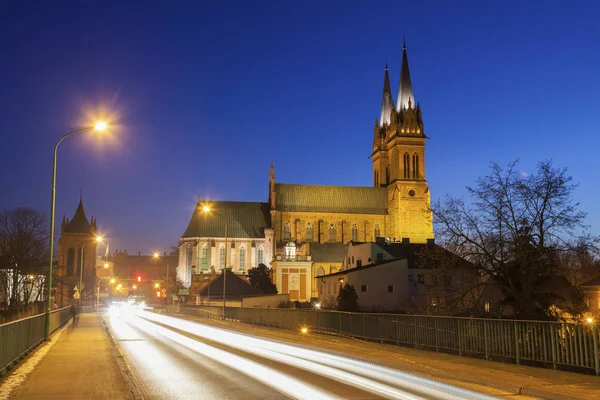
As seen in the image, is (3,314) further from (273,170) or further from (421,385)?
(273,170)

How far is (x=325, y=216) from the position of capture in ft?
376

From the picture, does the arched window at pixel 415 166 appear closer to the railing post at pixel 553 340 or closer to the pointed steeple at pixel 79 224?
the pointed steeple at pixel 79 224

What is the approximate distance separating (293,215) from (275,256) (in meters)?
13.3

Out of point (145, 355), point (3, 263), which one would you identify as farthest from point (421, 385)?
point (3, 263)

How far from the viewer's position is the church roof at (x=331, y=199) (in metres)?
115

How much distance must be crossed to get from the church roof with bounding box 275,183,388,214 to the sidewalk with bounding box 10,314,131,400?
93974mm

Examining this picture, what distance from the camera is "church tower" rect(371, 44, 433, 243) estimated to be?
110438 millimetres

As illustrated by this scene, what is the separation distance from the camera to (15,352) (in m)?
16.8

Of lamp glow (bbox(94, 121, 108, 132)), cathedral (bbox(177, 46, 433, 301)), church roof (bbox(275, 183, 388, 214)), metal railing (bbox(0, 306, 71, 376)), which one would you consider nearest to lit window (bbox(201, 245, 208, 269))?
cathedral (bbox(177, 46, 433, 301))

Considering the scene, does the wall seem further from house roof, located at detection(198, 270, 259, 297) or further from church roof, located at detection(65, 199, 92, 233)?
church roof, located at detection(65, 199, 92, 233)

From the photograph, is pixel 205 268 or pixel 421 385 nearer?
pixel 421 385

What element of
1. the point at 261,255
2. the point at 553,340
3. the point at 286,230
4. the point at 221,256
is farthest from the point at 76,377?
the point at 286,230

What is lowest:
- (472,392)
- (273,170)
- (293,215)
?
(472,392)

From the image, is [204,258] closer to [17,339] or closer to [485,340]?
[17,339]
